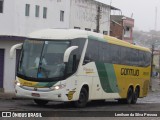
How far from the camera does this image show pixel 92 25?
50781mm

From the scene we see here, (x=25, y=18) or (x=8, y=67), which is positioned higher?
(x=25, y=18)

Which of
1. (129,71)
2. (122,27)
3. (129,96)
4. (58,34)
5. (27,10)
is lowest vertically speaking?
(129,96)

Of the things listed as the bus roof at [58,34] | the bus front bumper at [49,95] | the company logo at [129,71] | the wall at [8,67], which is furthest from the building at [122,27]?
the bus front bumper at [49,95]

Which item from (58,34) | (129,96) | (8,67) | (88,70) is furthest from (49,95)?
(8,67)

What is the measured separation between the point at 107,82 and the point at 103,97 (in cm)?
82

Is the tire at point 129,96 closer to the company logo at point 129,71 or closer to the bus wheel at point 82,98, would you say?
the company logo at point 129,71

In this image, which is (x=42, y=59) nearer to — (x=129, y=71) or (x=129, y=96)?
(x=129, y=71)

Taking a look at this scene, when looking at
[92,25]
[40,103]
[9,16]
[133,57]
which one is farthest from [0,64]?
[92,25]

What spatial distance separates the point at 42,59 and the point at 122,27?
48.8 m

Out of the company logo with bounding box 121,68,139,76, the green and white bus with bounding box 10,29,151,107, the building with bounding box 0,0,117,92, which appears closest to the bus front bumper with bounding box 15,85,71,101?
the green and white bus with bounding box 10,29,151,107

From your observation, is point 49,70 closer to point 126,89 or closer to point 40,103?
point 40,103

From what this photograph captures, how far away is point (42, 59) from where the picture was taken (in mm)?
19312

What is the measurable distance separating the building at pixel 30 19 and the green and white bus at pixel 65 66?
1175 centimetres

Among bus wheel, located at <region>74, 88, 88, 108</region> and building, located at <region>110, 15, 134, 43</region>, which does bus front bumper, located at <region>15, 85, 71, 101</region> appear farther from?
building, located at <region>110, 15, 134, 43</region>
